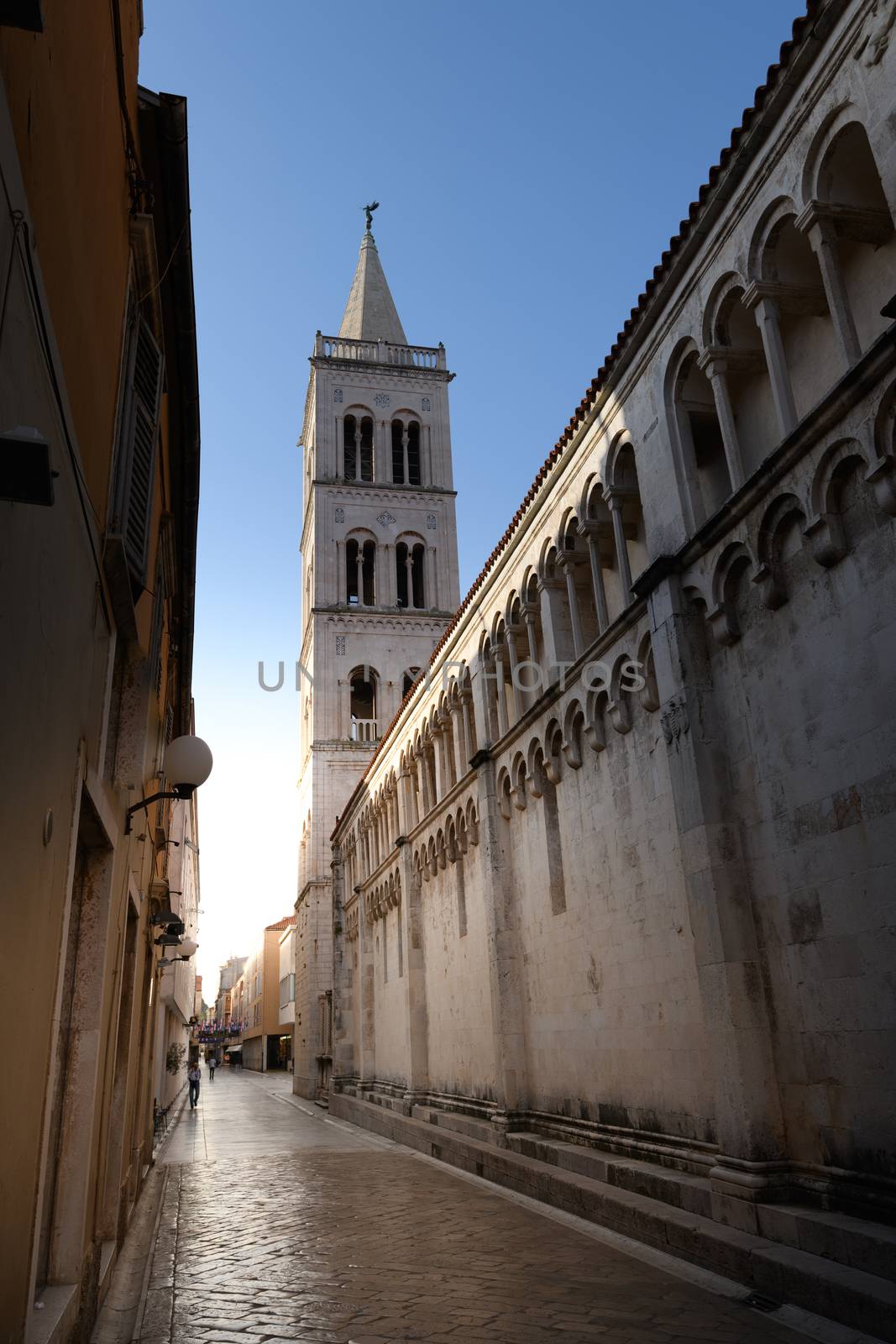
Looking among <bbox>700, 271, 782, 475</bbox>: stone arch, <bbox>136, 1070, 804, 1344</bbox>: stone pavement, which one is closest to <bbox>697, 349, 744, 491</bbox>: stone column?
<bbox>700, 271, 782, 475</bbox>: stone arch

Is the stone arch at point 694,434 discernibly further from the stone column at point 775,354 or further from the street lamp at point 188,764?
the street lamp at point 188,764

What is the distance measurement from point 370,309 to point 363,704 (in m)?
21.2

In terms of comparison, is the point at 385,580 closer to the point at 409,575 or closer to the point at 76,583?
the point at 409,575

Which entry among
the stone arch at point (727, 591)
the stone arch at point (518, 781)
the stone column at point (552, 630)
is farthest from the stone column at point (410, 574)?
the stone arch at point (727, 591)

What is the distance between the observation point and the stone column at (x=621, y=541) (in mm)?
10875

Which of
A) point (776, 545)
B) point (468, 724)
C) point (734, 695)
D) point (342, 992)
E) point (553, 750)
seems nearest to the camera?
point (776, 545)

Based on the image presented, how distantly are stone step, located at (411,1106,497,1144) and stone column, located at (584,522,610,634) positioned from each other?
7.94 meters

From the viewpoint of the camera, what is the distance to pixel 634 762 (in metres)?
10.6

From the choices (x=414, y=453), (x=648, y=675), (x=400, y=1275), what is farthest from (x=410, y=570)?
(x=400, y=1275)

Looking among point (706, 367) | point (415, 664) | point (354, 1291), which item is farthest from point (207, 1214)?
point (415, 664)

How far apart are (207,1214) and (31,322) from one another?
36.0 feet

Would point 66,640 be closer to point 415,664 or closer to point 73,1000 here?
point 73,1000

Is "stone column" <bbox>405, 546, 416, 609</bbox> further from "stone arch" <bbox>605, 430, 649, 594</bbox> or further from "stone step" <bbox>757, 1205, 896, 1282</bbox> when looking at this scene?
"stone step" <bbox>757, 1205, 896, 1282</bbox>

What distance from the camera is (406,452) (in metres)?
43.3
